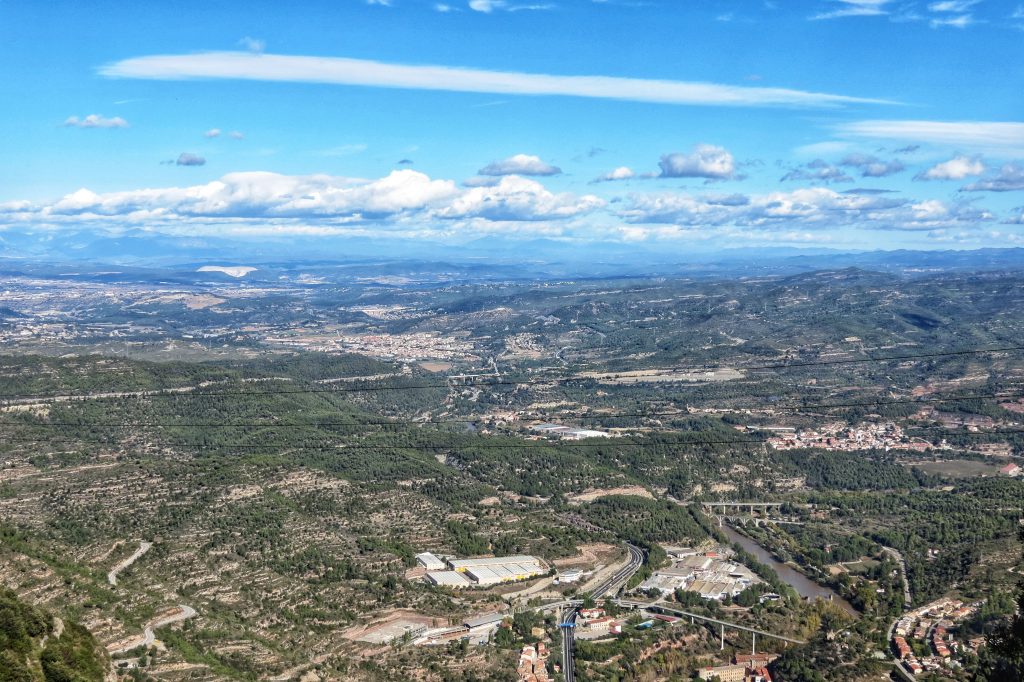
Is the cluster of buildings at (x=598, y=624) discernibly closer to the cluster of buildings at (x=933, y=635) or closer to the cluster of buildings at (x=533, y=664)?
the cluster of buildings at (x=533, y=664)

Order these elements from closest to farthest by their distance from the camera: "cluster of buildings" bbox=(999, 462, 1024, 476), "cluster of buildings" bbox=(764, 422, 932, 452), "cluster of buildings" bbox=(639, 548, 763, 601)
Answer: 1. "cluster of buildings" bbox=(639, 548, 763, 601)
2. "cluster of buildings" bbox=(999, 462, 1024, 476)
3. "cluster of buildings" bbox=(764, 422, 932, 452)

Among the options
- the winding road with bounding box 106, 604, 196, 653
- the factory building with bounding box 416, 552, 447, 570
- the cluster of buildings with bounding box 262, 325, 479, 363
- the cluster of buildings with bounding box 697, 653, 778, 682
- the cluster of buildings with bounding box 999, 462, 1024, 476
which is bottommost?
the cluster of buildings with bounding box 999, 462, 1024, 476

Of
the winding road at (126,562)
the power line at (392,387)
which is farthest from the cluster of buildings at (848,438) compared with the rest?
the winding road at (126,562)

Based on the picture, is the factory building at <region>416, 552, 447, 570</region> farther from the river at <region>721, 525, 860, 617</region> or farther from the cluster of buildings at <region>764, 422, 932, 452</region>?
the cluster of buildings at <region>764, 422, 932, 452</region>

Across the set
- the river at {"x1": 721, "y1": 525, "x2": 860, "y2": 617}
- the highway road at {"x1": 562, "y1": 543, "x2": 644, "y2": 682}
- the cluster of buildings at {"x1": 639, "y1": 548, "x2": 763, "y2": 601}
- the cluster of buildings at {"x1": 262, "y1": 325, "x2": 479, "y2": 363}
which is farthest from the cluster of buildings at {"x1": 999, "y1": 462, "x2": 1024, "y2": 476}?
the cluster of buildings at {"x1": 262, "y1": 325, "x2": 479, "y2": 363}

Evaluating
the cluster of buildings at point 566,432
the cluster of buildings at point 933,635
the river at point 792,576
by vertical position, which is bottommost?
the river at point 792,576
